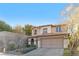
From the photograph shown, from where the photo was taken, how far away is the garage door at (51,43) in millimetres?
2017

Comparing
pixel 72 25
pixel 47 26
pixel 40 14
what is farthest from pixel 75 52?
pixel 40 14

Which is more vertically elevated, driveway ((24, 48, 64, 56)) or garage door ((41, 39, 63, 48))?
garage door ((41, 39, 63, 48))

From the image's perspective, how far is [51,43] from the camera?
204 centimetres

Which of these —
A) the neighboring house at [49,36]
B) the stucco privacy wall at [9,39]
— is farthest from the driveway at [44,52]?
the stucco privacy wall at [9,39]

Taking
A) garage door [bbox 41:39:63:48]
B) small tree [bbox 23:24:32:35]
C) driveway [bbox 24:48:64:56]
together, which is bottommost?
driveway [bbox 24:48:64:56]

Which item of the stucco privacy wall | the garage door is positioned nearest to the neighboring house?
the garage door

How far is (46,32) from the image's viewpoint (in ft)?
6.64

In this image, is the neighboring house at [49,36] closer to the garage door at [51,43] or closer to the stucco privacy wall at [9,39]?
the garage door at [51,43]

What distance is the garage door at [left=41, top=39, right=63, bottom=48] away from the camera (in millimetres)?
2017

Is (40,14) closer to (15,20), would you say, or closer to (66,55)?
(15,20)

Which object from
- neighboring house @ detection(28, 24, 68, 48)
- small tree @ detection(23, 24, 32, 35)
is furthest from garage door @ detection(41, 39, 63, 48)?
small tree @ detection(23, 24, 32, 35)

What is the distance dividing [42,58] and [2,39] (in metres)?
0.61

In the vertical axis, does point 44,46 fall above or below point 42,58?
above

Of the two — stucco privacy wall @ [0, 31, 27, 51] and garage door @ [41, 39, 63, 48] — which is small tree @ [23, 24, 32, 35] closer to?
stucco privacy wall @ [0, 31, 27, 51]
